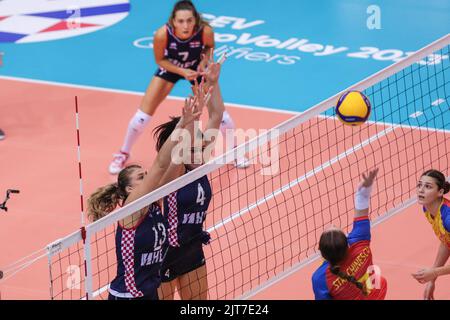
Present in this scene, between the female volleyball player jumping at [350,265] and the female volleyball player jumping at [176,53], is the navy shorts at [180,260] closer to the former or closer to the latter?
the female volleyball player jumping at [350,265]

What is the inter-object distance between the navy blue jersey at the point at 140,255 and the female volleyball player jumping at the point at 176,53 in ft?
15.4

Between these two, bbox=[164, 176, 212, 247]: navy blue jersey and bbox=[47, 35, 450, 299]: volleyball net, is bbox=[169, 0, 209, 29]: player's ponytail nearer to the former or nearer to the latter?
bbox=[47, 35, 450, 299]: volleyball net

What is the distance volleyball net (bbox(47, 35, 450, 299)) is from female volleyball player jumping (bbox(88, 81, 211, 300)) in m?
0.40

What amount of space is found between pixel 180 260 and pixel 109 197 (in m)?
1.02

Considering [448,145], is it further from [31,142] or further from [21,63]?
[21,63]

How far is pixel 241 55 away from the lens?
1781cm

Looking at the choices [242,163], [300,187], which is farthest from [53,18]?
[300,187]

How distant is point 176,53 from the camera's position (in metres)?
13.7

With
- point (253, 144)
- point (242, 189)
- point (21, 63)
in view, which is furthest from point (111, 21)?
point (253, 144)

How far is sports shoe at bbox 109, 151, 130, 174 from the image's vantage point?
553 inches

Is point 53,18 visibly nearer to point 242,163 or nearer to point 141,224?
point 242,163

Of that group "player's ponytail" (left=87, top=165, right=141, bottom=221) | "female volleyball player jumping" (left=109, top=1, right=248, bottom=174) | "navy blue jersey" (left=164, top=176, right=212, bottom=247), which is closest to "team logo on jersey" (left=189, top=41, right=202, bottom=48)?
"female volleyball player jumping" (left=109, top=1, right=248, bottom=174)

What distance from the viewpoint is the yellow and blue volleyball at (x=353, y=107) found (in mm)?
10156
